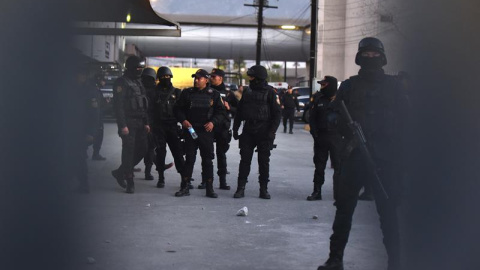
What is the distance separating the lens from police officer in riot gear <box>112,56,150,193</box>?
9.98 metres

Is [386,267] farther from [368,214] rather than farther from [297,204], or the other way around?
[297,204]

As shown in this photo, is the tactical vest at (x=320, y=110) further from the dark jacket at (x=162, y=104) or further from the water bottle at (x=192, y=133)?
the dark jacket at (x=162, y=104)

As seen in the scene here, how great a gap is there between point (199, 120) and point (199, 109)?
0.14 m

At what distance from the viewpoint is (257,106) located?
404 inches

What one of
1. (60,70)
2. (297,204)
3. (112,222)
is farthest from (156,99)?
(60,70)

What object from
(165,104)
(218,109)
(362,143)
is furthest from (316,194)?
(362,143)

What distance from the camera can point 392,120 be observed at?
5711mm

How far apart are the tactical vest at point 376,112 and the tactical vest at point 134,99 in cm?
481

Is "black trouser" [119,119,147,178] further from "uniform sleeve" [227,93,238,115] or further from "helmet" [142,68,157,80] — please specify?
"uniform sleeve" [227,93,238,115]

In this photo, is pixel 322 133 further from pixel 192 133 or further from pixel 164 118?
pixel 164 118

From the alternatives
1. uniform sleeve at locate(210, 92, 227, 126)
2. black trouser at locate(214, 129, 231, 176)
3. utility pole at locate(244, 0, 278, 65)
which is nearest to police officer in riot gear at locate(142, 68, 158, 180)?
black trouser at locate(214, 129, 231, 176)

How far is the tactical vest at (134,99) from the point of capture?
10077 mm

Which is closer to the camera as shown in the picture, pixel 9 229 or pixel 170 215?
pixel 9 229

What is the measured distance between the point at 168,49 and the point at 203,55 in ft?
11.0
